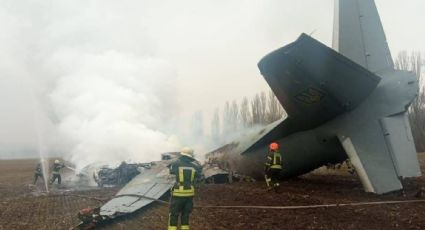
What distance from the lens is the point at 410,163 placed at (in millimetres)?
14469

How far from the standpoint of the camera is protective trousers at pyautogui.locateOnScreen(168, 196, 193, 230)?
32.3 ft

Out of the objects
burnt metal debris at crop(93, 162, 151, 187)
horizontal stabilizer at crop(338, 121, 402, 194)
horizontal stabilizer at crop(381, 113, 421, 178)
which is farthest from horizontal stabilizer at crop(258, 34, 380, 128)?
burnt metal debris at crop(93, 162, 151, 187)

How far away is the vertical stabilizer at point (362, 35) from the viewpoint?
16500 mm

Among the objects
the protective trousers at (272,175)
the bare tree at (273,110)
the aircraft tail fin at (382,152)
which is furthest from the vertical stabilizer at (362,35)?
the bare tree at (273,110)

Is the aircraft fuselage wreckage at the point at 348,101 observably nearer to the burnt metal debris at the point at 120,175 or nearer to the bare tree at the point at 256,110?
the burnt metal debris at the point at 120,175

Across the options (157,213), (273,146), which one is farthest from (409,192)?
(157,213)

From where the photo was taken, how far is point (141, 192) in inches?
603

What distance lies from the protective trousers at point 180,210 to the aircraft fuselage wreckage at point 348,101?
19.6 feet

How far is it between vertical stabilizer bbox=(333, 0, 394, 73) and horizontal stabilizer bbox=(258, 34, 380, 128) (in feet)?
6.66

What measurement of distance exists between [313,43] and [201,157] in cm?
1182

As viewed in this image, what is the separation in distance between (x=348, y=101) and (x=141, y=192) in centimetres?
780

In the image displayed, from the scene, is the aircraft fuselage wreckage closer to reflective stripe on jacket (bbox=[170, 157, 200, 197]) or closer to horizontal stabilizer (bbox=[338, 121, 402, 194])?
horizontal stabilizer (bbox=[338, 121, 402, 194])

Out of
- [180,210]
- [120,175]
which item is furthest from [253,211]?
[120,175]

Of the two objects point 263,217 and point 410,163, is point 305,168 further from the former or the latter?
point 263,217
